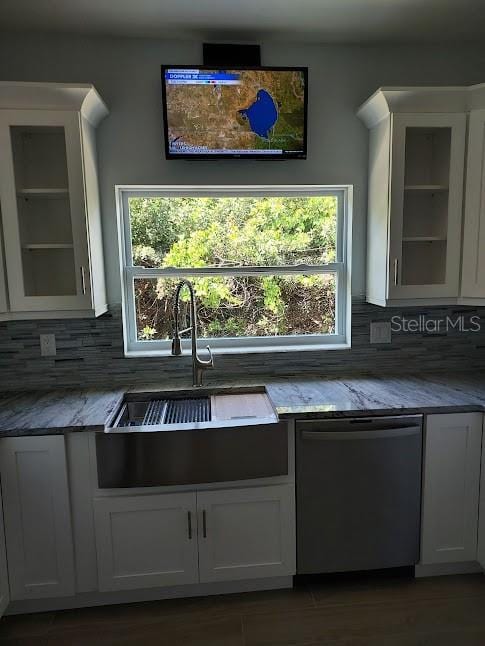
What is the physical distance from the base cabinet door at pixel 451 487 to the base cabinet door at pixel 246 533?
65 centimetres

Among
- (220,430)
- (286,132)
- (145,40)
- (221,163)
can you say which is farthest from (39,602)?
(145,40)

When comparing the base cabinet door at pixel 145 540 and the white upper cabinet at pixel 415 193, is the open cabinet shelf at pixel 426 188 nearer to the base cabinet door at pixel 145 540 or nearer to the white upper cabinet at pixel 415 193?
the white upper cabinet at pixel 415 193

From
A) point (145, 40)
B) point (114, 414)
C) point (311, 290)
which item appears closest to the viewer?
point (114, 414)

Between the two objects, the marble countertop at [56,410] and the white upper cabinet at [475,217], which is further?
the white upper cabinet at [475,217]

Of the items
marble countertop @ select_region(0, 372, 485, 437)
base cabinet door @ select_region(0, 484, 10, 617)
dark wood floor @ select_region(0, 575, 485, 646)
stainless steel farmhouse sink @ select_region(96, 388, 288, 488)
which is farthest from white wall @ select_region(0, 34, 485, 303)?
dark wood floor @ select_region(0, 575, 485, 646)

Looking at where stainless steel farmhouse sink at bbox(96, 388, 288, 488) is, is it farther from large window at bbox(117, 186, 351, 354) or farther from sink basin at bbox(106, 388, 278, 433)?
large window at bbox(117, 186, 351, 354)

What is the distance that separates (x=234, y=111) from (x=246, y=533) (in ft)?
6.63

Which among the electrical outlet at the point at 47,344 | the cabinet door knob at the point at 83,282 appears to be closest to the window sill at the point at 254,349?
the electrical outlet at the point at 47,344

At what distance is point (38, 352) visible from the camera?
7.49 feet

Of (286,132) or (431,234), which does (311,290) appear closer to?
(431,234)

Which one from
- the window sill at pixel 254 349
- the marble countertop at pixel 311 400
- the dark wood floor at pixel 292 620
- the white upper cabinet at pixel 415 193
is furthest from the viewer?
the window sill at pixel 254 349

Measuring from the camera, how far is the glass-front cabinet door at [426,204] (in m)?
2.08

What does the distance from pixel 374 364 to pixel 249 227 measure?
1.09 metres

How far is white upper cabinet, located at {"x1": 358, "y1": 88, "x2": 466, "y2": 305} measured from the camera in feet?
6.72
